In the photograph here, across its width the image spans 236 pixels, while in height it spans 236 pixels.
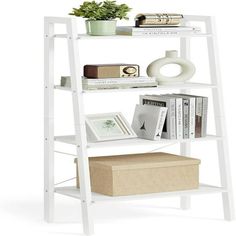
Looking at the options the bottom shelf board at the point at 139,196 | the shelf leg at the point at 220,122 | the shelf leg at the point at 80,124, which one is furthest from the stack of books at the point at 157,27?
the bottom shelf board at the point at 139,196

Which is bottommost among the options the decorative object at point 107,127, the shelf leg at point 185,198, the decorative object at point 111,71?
the shelf leg at point 185,198

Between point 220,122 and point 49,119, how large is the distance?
107 cm

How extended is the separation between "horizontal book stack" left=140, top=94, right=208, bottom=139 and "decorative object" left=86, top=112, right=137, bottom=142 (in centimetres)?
24

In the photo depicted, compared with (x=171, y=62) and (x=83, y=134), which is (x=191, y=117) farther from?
(x=83, y=134)

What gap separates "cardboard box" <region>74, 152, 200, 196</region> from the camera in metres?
6.61

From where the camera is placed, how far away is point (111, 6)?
6.63m

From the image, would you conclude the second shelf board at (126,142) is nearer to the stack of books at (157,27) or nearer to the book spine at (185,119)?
the book spine at (185,119)

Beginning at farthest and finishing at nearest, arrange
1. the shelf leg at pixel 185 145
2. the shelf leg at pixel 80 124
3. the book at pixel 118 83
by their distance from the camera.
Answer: the shelf leg at pixel 185 145, the book at pixel 118 83, the shelf leg at pixel 80 124

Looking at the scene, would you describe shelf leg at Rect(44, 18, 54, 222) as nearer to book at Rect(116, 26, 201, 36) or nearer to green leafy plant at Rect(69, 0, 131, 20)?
green leafy plant at Rect(69, 0, 131, 20)

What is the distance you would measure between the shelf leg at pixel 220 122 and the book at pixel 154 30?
0.39 feet

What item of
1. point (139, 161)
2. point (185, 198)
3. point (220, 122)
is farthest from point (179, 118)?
point (185, 198)

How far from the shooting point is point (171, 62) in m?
6.88

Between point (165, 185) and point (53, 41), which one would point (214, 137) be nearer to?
point (165, 185)

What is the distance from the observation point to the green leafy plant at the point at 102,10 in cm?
658
